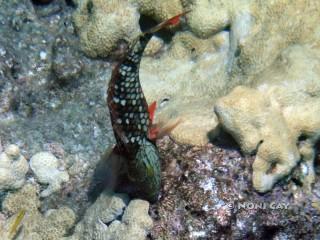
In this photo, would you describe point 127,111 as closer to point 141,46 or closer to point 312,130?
point 141,46

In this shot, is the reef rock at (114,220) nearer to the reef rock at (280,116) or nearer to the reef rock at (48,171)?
the reef rock at (48,171)

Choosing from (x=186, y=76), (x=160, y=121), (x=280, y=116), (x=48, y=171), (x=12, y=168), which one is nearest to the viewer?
(x=280, y=116)

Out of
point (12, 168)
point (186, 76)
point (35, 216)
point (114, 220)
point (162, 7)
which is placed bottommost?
point (35, 216)

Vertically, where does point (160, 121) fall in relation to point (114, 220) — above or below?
above

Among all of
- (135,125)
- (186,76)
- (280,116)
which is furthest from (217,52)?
(135,125)

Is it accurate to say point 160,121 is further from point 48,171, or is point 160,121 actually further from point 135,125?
point 48,171

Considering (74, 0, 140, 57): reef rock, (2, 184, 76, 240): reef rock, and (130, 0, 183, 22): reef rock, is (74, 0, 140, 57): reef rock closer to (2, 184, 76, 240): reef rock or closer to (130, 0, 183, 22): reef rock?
(130, 0, 183, 22): reef rock
